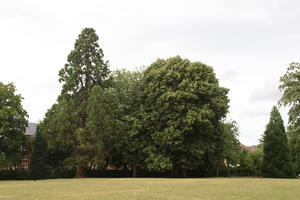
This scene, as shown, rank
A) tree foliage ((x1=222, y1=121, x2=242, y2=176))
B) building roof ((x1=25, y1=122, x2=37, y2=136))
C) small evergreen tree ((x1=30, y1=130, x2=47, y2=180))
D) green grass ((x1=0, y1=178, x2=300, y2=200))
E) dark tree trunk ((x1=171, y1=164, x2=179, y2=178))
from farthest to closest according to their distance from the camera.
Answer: building roof ((x1=25, y1=122, x2=37, y2=136)), tree foliage ((x1=222, y1=121, x2=242, y2=176)), small evergreen tree ((x1=30, y1=130, x2=47, y2=180)), dark tree trunk ((x1=171, y1=164, x2=179, y2=178)), green grass ((x1=0, y1=178, x2=300, y2=200))

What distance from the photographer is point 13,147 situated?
53.7m

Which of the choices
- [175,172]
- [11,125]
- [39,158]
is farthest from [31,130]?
[175,172]

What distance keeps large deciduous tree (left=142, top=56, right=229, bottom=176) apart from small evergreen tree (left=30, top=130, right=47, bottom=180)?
20040mm

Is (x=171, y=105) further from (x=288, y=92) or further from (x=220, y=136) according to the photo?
(x=288, y=92)

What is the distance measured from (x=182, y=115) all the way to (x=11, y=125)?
28.0 meters

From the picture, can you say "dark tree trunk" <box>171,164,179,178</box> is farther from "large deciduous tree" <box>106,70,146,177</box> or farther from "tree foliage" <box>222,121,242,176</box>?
"tree foliage" <box>222,121,242,176</box>

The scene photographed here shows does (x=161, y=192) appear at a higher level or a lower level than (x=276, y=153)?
lower

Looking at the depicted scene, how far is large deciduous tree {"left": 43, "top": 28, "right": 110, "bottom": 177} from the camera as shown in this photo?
4525cm

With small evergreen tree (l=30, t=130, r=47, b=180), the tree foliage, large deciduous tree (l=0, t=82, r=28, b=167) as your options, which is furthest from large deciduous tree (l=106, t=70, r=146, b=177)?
the tree foliage

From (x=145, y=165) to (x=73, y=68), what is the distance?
1791 centimetres

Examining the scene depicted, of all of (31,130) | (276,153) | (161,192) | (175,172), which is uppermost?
(31,130)

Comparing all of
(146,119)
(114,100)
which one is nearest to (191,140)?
(146,119)

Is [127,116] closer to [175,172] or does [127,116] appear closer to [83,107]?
[83,107]

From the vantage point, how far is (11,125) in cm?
5512
